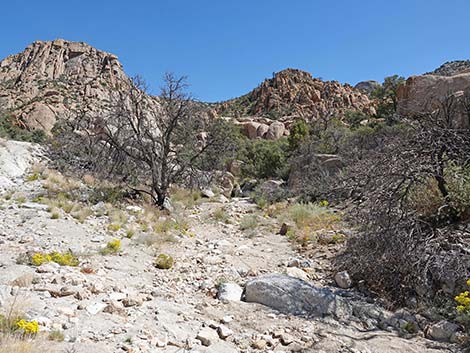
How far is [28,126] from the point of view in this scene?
25.9 meters

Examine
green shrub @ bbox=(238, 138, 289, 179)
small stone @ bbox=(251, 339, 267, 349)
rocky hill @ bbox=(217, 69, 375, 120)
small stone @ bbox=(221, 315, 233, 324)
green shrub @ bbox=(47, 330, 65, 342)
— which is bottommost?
small stone @ bbox=(251, 339, 267, 349)

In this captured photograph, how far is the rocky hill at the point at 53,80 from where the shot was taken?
27.5 metres

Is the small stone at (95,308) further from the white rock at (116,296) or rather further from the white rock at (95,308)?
the white rock at (116,296)

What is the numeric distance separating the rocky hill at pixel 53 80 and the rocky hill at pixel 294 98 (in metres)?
17.9

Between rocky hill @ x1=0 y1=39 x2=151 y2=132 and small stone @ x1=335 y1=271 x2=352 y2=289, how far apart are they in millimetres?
23046

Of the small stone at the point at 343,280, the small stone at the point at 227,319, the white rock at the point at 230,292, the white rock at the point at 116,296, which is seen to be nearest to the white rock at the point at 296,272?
the small stone at the point at 343,280

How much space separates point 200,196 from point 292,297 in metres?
9.74

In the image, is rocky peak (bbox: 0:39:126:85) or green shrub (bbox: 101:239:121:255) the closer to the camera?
green shrub (bbox: 101:239:121:255)

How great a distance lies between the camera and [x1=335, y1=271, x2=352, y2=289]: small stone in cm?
513

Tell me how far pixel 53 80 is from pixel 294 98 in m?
30.9

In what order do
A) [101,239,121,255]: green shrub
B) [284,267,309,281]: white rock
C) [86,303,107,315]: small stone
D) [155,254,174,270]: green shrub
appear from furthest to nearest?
[101,239,121,255]: green shrub < [155,254,174,270]: green shrub < [284,267,309,281]: white rock < [86,303,107,315]: small stone

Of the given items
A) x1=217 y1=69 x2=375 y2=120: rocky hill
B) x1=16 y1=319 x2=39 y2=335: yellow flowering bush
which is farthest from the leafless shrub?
x1=217 y1=69 x2=375 y2=120: rocky hill

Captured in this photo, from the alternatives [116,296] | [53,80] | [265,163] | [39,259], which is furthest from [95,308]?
[53,80]

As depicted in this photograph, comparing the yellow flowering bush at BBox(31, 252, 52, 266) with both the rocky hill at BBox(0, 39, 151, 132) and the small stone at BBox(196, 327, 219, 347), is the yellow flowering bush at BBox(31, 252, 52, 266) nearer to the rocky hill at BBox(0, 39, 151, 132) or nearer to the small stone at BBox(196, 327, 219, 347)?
the small stone at BBox(196, 327, 219, 347)
